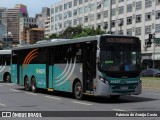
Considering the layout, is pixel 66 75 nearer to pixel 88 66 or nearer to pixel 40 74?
→ pixel 88 66

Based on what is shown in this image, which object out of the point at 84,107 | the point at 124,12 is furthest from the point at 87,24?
the point at 84,107

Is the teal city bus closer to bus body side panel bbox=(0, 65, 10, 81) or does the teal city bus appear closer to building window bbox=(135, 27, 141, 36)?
bus body side panel bbox=(0, 65, 10, 81)

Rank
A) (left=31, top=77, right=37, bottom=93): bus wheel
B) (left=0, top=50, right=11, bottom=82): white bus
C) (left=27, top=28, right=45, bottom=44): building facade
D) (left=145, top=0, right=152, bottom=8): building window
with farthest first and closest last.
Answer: (left=27, top=28, right=45, bottom=44): building facade < (left=145, top=0, right=152, bottom=8): building window < (left=0, top=50, right=11, bottom=82): white bus < (left=31, top=77, right=37, bottom=93): bus wheel

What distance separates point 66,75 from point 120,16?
76.7 meters

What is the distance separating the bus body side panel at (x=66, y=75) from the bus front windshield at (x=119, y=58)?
5.97ft

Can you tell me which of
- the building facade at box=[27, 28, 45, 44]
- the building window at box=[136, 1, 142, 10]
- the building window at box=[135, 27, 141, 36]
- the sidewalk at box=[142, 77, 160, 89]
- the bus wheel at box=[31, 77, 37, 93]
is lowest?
the sidewalk at box=[142, 77, 160, 89]

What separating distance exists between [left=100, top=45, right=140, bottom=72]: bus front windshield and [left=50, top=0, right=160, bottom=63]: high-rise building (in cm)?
4923

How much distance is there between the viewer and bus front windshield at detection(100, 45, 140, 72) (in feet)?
58.3

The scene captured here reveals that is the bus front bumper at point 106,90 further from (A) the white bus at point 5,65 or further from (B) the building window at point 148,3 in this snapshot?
(B) the building window at point 148,3

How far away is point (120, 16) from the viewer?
9588cm

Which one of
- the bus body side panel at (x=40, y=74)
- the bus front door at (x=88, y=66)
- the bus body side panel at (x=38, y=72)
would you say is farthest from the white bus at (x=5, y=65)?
the bus front door at (x=88, y=66)

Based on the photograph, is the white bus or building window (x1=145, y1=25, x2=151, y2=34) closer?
the white bus

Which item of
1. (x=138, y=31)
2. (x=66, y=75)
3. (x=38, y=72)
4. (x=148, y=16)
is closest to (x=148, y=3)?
(x=148, y=16)

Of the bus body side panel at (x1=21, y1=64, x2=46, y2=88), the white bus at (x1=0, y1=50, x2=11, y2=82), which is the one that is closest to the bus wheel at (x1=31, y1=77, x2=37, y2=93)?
the bus body side panel at (x1=21, y1=64, x2=46, y2=88)
